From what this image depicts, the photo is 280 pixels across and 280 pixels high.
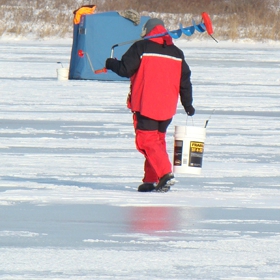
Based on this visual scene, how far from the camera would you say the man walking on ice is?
7.09 metres

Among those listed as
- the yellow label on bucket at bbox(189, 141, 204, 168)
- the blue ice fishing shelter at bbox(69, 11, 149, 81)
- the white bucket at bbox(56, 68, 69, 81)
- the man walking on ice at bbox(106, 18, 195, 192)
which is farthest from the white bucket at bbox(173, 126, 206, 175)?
the blue ice fishing shelter at bbox(69, 11, 149, 81)

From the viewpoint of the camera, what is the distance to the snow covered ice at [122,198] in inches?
204

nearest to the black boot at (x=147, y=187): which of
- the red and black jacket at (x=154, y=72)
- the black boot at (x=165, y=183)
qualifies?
the black boot at (x=165, y=183)

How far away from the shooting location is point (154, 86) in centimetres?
710

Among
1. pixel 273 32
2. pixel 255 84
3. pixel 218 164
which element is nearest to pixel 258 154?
pixel 218 164

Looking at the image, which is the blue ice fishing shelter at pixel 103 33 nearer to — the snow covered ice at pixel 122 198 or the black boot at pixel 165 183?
the snow covered ice at pixel 122 198

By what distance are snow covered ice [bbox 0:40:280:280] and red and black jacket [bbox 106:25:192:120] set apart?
0.65m

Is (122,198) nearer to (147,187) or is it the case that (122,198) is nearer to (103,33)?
(147,187)

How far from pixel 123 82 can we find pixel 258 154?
348 inches

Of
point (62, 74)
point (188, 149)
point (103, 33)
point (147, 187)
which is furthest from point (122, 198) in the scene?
point (103, 33)

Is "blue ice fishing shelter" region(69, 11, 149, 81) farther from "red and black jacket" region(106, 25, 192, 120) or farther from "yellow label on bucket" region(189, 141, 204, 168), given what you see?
"red and black jacket" region(106, 25, 192, 120)

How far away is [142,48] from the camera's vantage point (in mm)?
7098

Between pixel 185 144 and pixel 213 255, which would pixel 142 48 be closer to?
pixel 185 144

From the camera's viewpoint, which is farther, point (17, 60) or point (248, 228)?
point (17, 60)
